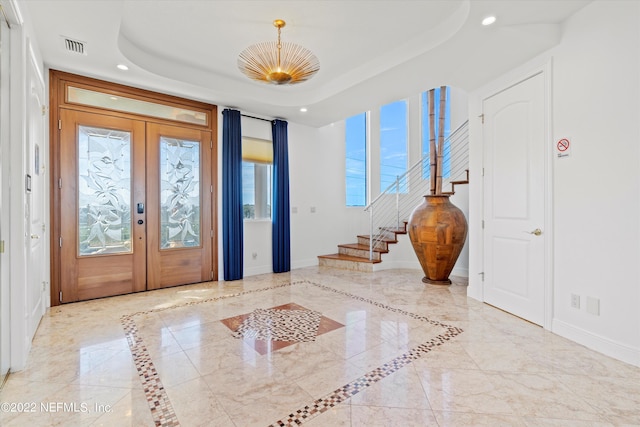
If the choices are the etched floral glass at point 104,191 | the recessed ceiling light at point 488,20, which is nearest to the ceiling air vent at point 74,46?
the etched floral glass at point 104,191

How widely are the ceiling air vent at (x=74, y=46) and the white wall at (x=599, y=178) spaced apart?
4.72m

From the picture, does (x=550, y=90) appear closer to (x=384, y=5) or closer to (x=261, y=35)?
(x=384, y=5)

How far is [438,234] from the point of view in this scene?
14.6 feet

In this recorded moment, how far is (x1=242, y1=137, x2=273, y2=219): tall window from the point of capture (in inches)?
214

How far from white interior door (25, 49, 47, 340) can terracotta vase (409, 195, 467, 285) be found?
4.49m

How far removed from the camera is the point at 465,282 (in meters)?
4.88

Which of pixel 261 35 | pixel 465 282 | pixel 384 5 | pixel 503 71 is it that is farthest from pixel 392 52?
pixel 465 282

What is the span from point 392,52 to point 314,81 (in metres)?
1.36

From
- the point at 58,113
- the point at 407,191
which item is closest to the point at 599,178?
the point at 407,191

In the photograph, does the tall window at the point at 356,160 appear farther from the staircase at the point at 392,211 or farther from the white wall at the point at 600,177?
the white wall at the point at 600,177

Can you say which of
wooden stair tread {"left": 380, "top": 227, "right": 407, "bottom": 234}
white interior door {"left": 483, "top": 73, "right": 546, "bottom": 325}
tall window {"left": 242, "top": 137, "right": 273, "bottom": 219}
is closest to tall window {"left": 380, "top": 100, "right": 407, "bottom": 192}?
wooden stair tread {"left": 380, "top": 227, "right": 407, "bottom": 234}

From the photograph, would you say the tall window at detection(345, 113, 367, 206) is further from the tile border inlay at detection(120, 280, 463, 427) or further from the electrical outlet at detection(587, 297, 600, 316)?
the electrical outlet at detection(587, 297, 600, 316)

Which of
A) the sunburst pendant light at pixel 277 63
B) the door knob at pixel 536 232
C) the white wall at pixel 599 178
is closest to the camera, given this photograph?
the white wall at pixel 599 178

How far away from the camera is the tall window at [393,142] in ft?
22.6
